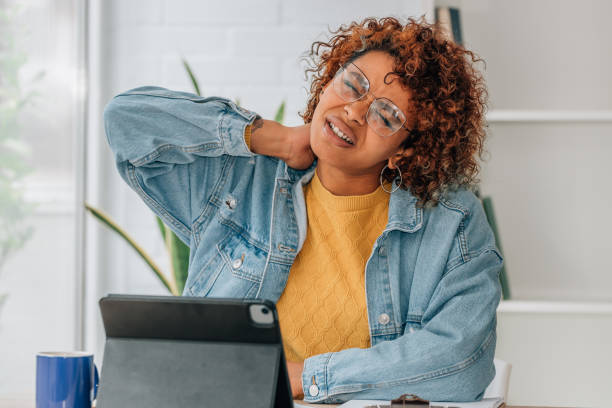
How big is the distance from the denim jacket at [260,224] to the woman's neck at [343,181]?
4cm

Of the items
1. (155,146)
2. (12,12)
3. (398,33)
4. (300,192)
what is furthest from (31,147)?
(398,33)

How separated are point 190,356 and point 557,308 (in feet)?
5.17

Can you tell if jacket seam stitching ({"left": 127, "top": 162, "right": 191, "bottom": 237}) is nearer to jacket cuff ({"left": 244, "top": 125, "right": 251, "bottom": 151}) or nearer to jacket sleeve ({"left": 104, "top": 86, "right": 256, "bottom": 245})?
jacket sleeve ({"left": 104, "top": 86, "right": 256, "bottom": 245})

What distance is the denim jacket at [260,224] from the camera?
4.36 ft

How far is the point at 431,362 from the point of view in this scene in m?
1.18

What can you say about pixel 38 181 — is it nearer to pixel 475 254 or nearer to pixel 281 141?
pixel 281 141

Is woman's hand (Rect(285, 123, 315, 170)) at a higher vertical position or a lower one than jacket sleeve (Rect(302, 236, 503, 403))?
higher

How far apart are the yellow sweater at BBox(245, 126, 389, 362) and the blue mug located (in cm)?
52

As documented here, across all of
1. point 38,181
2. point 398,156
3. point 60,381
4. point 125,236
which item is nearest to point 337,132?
point 398,156

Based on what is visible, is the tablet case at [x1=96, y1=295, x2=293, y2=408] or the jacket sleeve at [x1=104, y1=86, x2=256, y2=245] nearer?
the tablet case at [x1=96, y1=295, x2=293, y2=408]

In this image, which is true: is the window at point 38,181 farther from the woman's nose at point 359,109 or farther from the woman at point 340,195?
the woman's nose at point 359,109

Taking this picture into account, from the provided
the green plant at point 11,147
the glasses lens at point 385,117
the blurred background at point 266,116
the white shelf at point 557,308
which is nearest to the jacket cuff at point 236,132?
the glasses lens at point 385,117

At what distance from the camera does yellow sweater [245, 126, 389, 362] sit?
1391mm

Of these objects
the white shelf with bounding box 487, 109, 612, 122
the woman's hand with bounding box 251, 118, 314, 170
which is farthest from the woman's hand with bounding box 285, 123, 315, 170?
the white shelf with bounding box 487, 109, 612, 122
